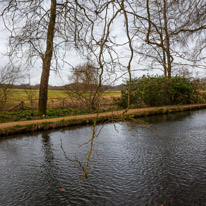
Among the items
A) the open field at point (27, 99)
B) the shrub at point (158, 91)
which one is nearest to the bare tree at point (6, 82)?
the open field at point (27, 99)

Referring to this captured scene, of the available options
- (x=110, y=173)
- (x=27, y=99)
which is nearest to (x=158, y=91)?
(x=27, y=99)

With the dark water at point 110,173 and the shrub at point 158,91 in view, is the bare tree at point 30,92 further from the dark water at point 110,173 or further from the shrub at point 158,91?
the shrub at point 158,91

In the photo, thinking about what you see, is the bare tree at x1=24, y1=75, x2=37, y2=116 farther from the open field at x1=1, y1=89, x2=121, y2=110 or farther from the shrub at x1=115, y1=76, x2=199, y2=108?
the shrub at x1=115, y1=76, x2=199, y2=108

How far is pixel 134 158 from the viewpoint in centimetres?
543

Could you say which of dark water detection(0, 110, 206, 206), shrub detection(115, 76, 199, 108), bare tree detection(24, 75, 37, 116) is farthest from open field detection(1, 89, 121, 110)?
dark water detection(0, 110, 206, 206)

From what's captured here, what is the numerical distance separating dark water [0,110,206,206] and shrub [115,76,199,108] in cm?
916

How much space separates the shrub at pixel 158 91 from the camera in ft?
53.9

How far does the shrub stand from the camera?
16.4 metres

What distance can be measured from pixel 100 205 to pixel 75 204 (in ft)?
1.35

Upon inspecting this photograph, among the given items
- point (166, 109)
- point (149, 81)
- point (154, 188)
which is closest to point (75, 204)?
point (154, 188)

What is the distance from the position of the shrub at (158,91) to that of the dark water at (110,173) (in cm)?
916

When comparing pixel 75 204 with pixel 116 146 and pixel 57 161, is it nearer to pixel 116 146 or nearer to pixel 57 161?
pixel 57 161

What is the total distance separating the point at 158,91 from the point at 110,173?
43.6 feet

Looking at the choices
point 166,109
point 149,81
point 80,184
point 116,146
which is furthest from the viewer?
point 149,81
